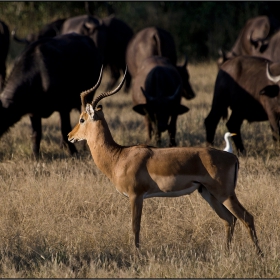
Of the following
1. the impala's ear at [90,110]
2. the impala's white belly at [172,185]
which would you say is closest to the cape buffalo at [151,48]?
the impala's ear at [90,110]

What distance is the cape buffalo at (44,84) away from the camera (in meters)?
10.7

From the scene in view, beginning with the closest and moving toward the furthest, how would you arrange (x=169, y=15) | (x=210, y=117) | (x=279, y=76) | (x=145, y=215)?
(x=145, y=215), (x=279, y=76), (x=210, y=117), (x=169, y=15)

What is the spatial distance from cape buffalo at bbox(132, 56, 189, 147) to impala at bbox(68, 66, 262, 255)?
4.79 metres

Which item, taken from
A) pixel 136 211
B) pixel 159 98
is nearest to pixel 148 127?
pixel 159 98

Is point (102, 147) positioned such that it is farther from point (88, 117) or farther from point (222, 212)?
point (222, 212)

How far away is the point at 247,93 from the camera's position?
434 inches

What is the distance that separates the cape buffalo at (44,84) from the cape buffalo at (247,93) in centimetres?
220

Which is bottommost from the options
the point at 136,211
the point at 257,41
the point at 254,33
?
the point at 136,211

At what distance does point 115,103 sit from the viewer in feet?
53.4

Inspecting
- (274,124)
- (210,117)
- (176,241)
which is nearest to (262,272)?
(176,241)

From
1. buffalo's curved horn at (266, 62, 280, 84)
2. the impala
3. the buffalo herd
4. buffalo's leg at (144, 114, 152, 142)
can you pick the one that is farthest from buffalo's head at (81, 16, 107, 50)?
the impala

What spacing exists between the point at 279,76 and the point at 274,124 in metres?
0.71

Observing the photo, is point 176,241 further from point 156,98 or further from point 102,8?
point 102,8

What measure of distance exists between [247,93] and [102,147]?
15.1ft
